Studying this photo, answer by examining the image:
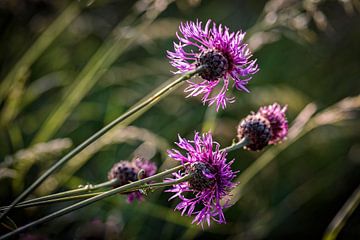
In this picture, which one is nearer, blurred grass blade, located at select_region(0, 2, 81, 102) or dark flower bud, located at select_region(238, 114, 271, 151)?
dark flower bud, located at select_region(238, 114, 271, 151)

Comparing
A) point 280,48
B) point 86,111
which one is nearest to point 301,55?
point 280,48

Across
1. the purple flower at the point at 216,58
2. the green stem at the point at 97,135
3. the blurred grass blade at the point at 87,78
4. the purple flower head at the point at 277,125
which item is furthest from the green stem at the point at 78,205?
the blurred grass blade at the point at 87,78

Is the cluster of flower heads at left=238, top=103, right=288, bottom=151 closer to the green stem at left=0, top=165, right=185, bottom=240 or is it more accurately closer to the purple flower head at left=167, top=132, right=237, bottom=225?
the purple flower head at left=167, top=132, right=237, bottom=225

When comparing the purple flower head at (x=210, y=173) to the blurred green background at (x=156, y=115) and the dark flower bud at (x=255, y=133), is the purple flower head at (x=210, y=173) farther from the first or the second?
the blurred green background at (x=156, y=115)

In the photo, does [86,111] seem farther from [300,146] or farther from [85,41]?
[300,146]

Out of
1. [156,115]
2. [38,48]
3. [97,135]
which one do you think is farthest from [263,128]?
[156,115]

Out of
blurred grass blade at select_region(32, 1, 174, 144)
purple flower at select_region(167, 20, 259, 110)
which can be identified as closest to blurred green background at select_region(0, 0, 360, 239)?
blurred grass blade at select_region(32, 1, 174, 144)

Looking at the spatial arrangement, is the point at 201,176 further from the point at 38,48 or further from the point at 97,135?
the point at 38,48
